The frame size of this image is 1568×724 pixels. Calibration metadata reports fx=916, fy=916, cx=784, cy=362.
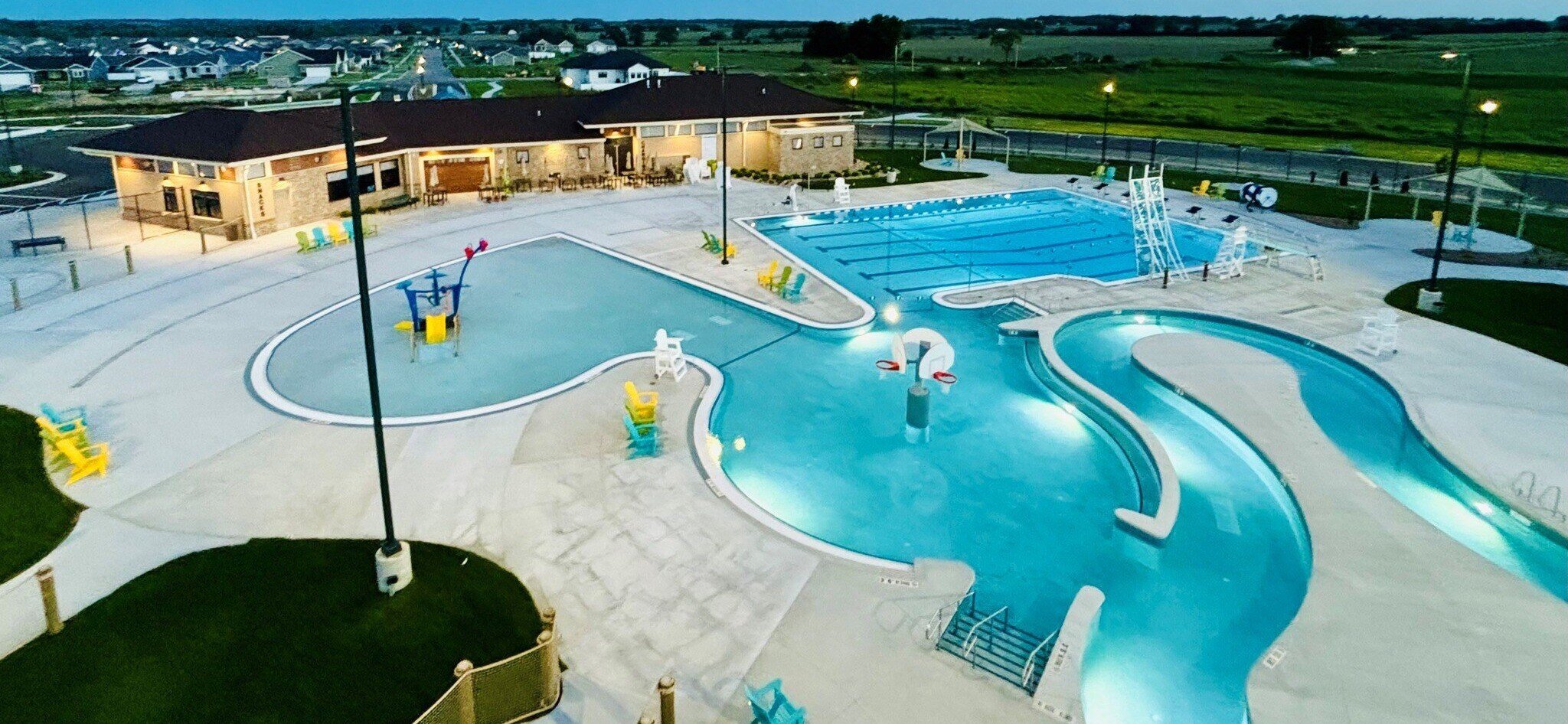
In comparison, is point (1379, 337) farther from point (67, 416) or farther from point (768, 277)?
point (67, 416)

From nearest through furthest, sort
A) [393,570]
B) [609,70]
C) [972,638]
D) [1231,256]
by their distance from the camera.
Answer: [972,638], [393,570], [1231,256], [609,70]

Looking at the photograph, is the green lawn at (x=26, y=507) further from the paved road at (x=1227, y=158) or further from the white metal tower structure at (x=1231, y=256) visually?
the paved road at (x=1227, y=158)

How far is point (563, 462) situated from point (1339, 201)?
38485 mm

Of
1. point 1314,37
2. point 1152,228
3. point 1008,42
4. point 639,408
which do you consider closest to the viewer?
point 639,408

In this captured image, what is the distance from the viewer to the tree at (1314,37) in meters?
111

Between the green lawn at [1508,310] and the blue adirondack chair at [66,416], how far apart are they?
3037cm

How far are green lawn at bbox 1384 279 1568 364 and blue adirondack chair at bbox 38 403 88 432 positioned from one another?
30.4 metres

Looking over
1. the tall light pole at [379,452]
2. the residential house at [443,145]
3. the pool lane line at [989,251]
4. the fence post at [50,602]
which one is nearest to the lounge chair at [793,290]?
the pool lane line at [989,251]

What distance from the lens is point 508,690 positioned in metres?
9.62

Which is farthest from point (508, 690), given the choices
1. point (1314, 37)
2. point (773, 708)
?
point (1314, 37)

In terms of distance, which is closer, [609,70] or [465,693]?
[465,693]

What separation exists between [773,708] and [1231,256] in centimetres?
2437

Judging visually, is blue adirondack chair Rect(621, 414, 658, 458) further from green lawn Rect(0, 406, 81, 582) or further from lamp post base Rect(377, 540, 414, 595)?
green lawn Rect(0, 406, 81, 582)

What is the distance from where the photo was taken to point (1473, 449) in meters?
16.5
